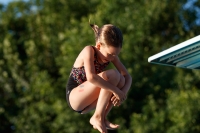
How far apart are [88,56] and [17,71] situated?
13.8 metres

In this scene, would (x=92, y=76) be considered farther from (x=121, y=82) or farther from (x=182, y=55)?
(x=182, y=55)

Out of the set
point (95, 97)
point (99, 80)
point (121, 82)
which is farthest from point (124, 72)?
point (99, 80)

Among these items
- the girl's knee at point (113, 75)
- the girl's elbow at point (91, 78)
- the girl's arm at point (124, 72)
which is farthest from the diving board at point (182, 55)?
the girl's elbow at point (91, 78)

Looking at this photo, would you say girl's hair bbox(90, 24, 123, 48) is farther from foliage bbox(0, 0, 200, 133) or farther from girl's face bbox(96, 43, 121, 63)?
foliage bbox(0, 0, 200, 133)

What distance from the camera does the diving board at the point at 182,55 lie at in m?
6.67

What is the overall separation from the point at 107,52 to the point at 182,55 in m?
1.74

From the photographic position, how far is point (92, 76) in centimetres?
563

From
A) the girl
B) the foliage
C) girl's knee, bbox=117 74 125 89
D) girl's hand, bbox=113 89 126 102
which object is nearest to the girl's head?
the girl

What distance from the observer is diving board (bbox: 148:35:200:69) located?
21.9 feet

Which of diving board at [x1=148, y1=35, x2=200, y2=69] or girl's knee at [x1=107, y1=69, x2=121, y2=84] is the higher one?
girl's knee at [x1=107, y1=69, x2=121, y2=84]

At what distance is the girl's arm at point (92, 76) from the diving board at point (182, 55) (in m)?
1.25

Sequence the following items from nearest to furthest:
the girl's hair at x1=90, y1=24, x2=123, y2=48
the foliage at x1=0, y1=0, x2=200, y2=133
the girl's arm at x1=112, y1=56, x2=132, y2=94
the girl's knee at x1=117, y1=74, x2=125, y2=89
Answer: the girl's hair at x1=90, y1=24, x2=123, y2=48 → the girl's knee at x1=117, y1=74, x2=125, y2=89 → the girl's arm at x1=112, y1=56, x2=132, y2=94 → the foliage at x1=0, y1=0, x2=200, y2=133

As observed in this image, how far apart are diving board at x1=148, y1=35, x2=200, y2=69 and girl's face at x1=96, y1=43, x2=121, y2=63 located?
109 cm

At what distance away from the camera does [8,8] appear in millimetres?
22234
